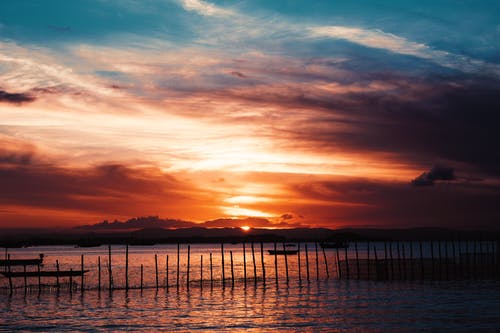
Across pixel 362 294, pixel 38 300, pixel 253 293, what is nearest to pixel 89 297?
pixel 38 300

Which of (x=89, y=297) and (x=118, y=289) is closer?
(x=89, y=297)

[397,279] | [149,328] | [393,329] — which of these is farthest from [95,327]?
[397,279]

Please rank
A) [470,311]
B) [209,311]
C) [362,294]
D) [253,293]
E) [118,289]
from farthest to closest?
1. [118,289]
2. [253,293]
3. [362,294]
4. [209,311]
5. [470,311]

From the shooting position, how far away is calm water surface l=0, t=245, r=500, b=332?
96.7ft

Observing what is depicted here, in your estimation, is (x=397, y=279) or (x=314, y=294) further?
(x=397, y=279)

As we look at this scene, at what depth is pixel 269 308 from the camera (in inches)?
1410

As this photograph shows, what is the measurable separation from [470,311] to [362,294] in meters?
10.1

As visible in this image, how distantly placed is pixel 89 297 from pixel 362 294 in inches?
812

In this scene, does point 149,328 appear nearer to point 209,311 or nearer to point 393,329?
point 209,311

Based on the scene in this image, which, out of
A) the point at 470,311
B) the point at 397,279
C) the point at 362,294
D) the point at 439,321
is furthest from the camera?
the point at 397,279

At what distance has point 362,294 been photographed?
4181cm

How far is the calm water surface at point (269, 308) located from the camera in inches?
1161

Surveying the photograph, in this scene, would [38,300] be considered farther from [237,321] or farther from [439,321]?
[439,321]

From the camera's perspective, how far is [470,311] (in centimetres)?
3275
